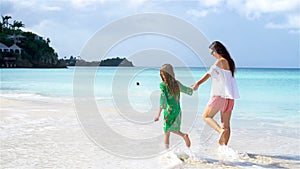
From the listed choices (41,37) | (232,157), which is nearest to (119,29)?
(232,157)

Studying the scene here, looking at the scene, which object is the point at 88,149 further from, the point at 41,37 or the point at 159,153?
the point at 41,37

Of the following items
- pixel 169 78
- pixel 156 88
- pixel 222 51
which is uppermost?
pixel 222 51

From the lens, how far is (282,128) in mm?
8391

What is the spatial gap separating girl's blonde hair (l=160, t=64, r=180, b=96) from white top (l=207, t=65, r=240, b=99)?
495 mm

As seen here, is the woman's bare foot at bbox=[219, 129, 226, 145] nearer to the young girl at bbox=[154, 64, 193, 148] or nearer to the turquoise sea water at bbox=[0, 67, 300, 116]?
the young girl at bbox=[154, 64, 193, 148]

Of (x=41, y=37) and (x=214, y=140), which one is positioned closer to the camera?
(x=214, y=140)

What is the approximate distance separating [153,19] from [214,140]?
2.38 metres

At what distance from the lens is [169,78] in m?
5.18

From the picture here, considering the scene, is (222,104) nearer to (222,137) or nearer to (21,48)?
(222,137)

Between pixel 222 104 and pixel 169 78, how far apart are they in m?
0.84

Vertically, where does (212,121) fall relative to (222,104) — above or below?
below

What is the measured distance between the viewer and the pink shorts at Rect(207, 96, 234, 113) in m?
5.36

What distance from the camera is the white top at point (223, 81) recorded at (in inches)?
208

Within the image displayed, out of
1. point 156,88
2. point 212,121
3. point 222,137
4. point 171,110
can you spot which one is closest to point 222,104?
point 212,121
